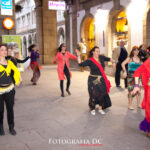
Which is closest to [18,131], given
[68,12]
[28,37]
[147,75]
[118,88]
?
[147,75]

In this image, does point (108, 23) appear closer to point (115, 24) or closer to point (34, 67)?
point (115, 24)

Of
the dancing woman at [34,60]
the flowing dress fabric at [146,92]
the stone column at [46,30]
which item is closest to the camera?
the flowing dress fabric at [146,92]

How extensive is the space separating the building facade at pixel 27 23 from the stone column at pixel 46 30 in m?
23.1

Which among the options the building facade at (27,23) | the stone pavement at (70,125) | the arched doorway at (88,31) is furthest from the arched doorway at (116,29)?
the building facade at (27,23)

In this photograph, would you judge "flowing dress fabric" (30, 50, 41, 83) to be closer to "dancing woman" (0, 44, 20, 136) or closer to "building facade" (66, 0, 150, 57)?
"building facade" (66, 0, 150, 57)

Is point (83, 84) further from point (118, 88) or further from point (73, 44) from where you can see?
point (73, 44)

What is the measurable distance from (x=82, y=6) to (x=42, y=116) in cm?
1371

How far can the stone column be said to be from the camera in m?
21.1

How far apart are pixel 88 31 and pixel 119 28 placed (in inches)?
123

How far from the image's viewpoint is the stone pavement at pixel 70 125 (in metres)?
4.14

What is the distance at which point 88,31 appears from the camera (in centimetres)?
1848

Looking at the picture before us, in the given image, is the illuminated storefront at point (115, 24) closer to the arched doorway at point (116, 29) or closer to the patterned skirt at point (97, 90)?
the arched doorway at point (116, 29)

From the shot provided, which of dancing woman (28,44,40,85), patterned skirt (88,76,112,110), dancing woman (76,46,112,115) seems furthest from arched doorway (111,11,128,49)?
patterned skirt (88,76,112,110)

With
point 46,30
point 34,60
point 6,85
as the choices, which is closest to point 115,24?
point 34,60
